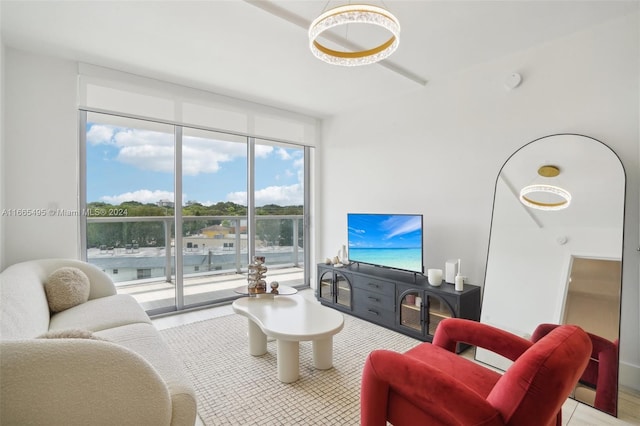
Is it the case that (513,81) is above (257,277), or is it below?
above

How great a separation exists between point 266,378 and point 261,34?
2648 mm

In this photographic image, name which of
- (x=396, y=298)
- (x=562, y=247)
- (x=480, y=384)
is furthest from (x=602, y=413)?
(x=396, y=298)

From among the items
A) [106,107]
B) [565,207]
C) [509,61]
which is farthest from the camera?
[106,107]

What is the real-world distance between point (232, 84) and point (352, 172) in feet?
6.23

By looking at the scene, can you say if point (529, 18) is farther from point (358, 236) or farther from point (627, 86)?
point (358, 236)

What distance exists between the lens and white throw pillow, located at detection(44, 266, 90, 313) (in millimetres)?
2398

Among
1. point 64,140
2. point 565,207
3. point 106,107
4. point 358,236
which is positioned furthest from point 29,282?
point 565,207

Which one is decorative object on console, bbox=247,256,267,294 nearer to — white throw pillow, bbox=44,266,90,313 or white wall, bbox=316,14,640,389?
white throw pillow, bbox=44,266,90,313

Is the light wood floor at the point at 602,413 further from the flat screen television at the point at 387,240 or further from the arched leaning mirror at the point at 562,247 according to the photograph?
the flat screen television at the point at 387,240

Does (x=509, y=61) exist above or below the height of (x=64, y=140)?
above

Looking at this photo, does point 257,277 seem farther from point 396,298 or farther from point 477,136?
point 477,136

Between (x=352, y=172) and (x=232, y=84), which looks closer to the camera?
(x=232, y=84)

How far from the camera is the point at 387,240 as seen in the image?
11.5ft

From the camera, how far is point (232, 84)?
355cm
